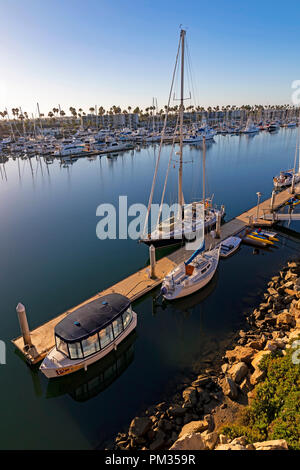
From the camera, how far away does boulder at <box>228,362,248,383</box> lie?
1505cm

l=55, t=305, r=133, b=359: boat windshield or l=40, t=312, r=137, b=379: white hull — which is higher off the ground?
l=55, t=305, r=133, b=359: boat windshield

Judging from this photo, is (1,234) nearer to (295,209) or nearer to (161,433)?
(161,433)

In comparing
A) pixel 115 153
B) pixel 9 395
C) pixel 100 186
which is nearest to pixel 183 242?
pixel 9 395

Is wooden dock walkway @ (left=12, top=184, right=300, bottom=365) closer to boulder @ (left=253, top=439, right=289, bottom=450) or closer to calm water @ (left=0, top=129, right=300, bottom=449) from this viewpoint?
calm water @ (left=0, top=129, right=300, bottom=449)

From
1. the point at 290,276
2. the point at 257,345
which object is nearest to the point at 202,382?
the point at 257,345

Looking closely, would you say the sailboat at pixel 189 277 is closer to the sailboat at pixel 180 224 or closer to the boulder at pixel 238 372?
the sailboat at pixel 180 224

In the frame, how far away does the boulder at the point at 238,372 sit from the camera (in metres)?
15.1

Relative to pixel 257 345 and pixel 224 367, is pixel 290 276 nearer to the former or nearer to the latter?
pixel 257 345

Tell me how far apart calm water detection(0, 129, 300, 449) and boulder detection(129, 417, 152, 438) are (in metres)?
1.20

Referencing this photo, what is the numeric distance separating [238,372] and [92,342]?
337 inches

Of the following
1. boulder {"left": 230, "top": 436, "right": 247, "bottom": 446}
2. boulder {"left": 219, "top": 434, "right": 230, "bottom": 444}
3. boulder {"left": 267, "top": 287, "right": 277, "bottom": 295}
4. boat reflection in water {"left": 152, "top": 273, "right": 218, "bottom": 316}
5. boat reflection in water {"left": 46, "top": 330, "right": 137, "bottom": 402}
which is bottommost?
boat reflection in water {"left": 46, "top": 330, "right": 137, "bottom": 402}

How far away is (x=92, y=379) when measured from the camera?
17406 millimetres

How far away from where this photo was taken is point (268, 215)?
37.2 m

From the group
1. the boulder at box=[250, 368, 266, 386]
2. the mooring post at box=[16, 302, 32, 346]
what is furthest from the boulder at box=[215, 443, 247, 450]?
the mooring post at box=[16, 302, 32, 346]
